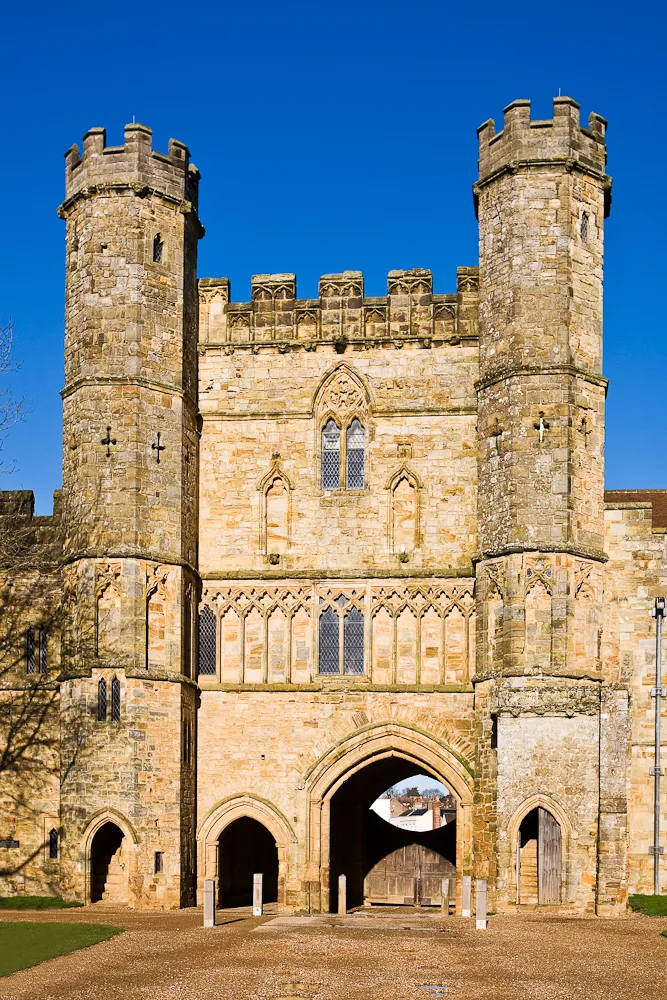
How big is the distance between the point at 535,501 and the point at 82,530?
8318mm

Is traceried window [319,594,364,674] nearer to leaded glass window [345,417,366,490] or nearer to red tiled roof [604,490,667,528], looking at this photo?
leaded glass window [345,417,366,490]

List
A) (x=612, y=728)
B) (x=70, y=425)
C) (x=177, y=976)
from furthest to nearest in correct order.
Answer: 1. (x=70, y=425)
2. (x=612, y=728)
3. (x=177, y=976)

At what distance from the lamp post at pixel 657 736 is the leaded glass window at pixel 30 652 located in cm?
1202

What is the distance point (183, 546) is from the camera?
29359mm

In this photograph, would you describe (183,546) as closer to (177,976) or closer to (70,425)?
(70,425)

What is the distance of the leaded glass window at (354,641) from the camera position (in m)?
30.0

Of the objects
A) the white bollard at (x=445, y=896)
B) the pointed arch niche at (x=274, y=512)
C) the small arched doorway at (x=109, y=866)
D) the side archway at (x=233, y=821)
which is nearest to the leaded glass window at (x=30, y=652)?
the small arched doorway at (x=109, y=866)

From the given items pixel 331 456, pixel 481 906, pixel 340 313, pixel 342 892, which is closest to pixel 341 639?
pixel 331 456

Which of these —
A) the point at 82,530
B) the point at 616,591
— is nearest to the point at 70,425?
the point at 82,530

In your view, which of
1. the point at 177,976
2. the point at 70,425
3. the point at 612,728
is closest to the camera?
the point at 177,976

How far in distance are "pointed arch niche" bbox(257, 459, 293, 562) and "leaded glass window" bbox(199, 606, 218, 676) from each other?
5.47ft

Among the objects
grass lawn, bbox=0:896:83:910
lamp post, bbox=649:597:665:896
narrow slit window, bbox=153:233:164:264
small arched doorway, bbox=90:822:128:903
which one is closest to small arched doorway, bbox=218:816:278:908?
small arched doorway, bbox=90:822:128:903

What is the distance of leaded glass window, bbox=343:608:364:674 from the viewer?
29984 mm

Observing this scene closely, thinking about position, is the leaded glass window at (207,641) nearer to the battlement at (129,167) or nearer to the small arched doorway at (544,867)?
the small arched doorway at (544,867)
